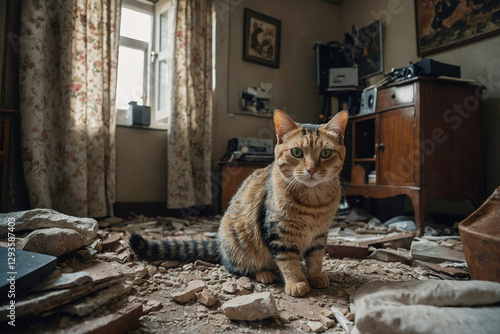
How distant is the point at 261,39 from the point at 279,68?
48 centimetres

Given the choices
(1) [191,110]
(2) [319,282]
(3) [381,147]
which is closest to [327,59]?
(3) [381,147]

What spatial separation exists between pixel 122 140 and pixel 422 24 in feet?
12.2

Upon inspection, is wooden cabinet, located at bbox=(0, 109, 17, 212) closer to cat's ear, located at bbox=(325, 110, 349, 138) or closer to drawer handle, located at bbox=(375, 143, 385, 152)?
cat's ear, located at bbox=(325, 110, 349, 138)

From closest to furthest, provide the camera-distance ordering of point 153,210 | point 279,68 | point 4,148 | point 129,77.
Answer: point 4,148 < point 153,210 < point 129,77 < point 279,68

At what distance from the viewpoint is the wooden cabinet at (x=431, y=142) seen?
2.45 meters

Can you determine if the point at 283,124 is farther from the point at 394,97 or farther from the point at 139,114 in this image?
the point at 139,114

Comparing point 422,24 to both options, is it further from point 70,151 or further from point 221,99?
point 70,151

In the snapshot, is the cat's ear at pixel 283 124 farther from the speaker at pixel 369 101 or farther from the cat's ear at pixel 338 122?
the speaker at pixel 369 101

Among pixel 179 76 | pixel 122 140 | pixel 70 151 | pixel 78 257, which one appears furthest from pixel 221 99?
pixel 78 257

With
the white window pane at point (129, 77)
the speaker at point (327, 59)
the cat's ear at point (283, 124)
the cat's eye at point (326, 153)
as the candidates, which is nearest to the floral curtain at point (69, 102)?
the white window pane at point (129, 77)

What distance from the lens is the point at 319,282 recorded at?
1.39 metres

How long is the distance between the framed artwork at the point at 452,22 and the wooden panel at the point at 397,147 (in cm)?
119

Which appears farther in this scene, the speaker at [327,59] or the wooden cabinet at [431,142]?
the speaker at [327,59]

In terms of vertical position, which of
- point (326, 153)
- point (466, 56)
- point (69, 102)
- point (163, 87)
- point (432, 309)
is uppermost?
point (466, 56)
